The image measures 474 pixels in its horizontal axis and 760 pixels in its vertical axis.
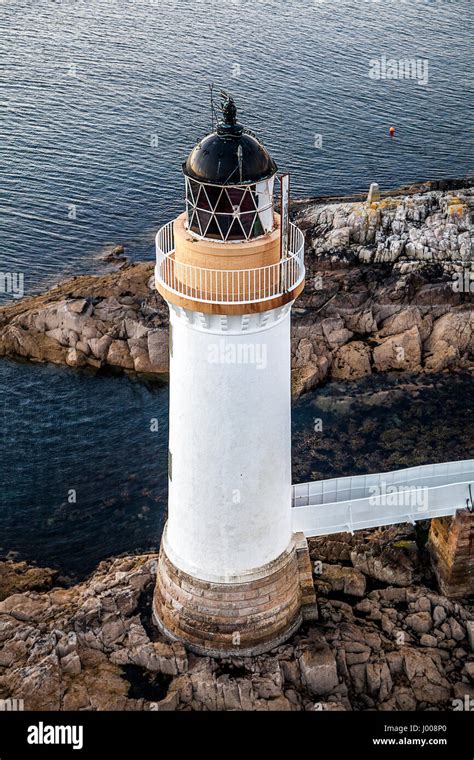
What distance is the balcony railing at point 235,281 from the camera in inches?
821

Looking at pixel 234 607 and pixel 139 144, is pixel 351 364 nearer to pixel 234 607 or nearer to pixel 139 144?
pixel 234 607

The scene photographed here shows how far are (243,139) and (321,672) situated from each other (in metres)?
13.8

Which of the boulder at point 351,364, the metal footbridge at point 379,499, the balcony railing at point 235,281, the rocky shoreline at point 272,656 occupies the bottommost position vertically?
the boulder at point 351,364

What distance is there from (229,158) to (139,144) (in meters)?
40.8

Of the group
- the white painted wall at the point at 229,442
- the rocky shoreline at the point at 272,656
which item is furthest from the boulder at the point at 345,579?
the white painted wall at the point at 229,442

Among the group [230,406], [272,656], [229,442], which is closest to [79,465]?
[272,656]

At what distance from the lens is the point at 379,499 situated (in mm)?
26734

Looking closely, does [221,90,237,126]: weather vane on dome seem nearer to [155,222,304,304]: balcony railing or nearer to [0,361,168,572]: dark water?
[155,222,304,304]: balcony railing

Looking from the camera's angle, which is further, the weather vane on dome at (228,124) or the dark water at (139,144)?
the dark water at (139,144)

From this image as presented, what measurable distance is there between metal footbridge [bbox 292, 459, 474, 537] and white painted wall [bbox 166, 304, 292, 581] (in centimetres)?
140

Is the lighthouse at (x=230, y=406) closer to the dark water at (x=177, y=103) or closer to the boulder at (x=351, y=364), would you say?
the boulder at (x=351, y=364)

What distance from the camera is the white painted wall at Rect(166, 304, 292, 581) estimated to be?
854 inches

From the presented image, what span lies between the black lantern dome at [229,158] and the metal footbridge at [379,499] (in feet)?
32.3
